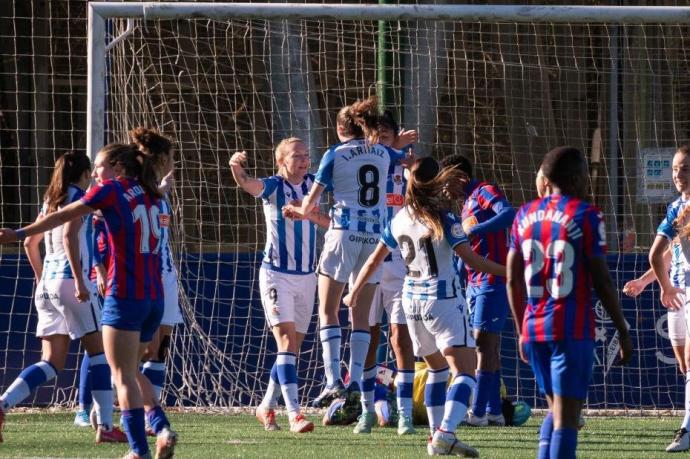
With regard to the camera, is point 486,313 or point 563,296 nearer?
point 563,296

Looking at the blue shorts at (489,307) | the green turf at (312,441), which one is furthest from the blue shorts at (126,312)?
the blue shorts at (489,307)

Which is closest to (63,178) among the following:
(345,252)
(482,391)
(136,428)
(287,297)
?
(287,297)

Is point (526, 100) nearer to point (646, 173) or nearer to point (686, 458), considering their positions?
point (646, 173)

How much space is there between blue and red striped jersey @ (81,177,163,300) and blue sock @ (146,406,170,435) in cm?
82

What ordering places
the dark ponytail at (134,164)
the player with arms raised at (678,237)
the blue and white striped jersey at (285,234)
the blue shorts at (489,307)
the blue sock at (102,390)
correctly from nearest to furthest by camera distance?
the dark ponytail at (134,164), the player with arms raised at (678,237), the blue sock at (102,390), the blue and white striped jersey at (285,234), the blue shorts at (489,307)

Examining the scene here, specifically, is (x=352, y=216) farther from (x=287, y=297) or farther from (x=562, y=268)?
(x=562, y=268)

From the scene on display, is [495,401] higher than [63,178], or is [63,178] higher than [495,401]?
[63,178]

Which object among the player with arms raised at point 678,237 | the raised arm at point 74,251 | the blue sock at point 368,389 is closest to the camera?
the raised arm at point 74,251

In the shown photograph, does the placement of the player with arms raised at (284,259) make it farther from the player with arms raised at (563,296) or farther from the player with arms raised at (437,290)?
the player with arms raised at (563,296)

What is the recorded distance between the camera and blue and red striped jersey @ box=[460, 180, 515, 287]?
28.7 ft

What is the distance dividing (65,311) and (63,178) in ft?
3.20

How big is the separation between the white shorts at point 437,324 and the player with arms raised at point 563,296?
1596 millimetres

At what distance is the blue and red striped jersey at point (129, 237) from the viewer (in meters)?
6.59

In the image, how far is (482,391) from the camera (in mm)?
9508
